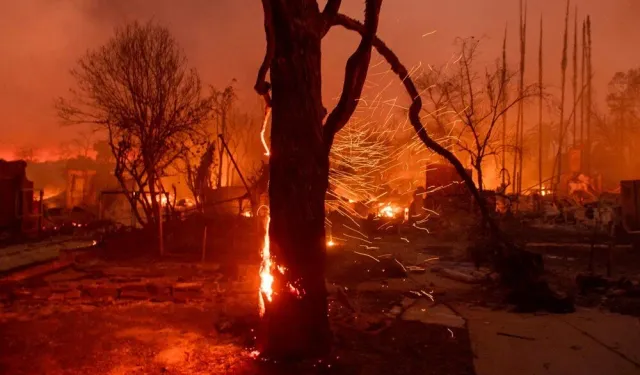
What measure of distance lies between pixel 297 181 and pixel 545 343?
13.6 feet

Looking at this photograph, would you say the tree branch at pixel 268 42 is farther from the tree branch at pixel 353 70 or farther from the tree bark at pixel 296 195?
the tree branch at pixel 353 70

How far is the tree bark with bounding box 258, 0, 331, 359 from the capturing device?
511cm

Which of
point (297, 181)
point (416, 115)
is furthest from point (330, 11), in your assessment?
point (297, 181)

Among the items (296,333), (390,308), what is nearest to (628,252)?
(390,308)

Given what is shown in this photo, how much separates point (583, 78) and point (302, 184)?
46.7 m

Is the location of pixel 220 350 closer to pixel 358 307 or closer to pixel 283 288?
pixel 283 288

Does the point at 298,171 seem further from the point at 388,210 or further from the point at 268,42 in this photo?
the point at 388,210

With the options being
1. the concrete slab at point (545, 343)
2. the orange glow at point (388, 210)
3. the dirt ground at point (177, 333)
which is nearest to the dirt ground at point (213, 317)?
the dirt ground at point (177, 333)

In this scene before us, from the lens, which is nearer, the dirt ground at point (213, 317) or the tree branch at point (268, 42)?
the tree branch at point (268, 42)

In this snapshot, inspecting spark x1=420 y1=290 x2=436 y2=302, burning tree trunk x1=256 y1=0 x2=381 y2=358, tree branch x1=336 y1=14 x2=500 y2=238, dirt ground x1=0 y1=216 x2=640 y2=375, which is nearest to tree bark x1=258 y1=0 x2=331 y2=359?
burning tree trunk x1=256 y1=0 x2=381 y2=358

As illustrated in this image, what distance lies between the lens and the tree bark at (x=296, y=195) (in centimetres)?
511

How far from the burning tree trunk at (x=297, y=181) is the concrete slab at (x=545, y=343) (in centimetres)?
207

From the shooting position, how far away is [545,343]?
6543 mm

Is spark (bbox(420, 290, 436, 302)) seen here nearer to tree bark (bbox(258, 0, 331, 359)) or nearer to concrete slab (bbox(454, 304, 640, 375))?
concrete slab (bbox(454, 304, 640, 375))
